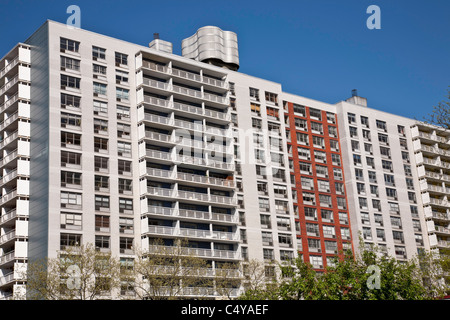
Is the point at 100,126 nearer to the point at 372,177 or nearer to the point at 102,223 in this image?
the point at 102,223

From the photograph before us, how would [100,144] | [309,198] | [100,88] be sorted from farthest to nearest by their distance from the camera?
1. [309,198]
2. [100,88]
3. [100,144]

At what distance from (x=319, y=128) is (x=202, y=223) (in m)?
35.9

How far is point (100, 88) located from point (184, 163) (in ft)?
55.0

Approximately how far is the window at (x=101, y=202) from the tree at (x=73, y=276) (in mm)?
8499

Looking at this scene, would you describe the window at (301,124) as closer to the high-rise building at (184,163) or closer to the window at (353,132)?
the high-rise building at (184,163)

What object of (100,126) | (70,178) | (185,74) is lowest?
(70,178)

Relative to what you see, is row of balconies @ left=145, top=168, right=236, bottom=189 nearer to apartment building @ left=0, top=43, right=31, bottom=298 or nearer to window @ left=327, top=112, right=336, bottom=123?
apartment building @ left=0, top=43, right=31, bottom=298

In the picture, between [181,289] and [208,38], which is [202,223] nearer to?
[181,289]

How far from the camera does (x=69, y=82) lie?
278 feet

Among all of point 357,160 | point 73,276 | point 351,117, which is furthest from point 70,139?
point 351,117

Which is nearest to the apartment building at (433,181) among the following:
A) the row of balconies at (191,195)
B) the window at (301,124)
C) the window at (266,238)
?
the window at (301,124)

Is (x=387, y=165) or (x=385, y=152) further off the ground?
(x=385, y=152)

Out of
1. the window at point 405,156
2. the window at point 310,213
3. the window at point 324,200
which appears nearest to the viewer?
the window at point 310,213

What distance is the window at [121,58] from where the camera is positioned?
298 ft
